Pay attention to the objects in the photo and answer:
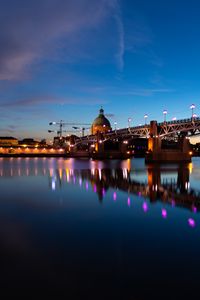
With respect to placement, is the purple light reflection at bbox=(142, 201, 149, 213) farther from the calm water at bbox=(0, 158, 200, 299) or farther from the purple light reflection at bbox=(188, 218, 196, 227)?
the purple light reflection at bbox=(188, 218, 196, 227)

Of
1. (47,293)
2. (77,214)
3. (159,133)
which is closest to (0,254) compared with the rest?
(47,293)

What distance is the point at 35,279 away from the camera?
7.24 m

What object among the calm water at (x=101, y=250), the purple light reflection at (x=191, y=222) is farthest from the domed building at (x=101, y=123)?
the purple light reflection at (x=191, y=222)

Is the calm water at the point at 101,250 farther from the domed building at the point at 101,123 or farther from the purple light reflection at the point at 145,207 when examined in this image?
the domed building at the point at 101,123

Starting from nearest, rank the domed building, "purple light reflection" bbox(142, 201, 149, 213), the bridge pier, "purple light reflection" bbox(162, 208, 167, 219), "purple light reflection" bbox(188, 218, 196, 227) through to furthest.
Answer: "purple light reflection" bbox(188, 218, 196, 227) → "purple light reflection" bbox(162, 208, 167, 219) → "purple light reflection" bbox(142, 201, 149, 213) → the bridge pier → the domed building

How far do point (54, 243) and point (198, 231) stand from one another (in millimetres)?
5628

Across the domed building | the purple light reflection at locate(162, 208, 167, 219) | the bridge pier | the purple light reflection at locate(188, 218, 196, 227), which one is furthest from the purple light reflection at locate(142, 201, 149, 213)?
the domed building

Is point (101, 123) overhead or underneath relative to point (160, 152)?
overhead

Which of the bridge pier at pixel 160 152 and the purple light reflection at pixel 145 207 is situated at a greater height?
the bridge pier at pixel 160 152

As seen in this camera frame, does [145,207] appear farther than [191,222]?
Yes

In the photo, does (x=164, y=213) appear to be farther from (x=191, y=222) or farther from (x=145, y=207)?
(x=191, y=222)

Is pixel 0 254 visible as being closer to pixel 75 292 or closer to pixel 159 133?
pixel 75 292

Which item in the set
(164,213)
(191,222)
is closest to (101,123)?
(164,213)

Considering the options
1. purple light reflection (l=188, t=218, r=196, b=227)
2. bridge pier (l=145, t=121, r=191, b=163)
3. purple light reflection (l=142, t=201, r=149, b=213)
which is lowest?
purple light reflection (l=142, t=201, r=149, b=213)
